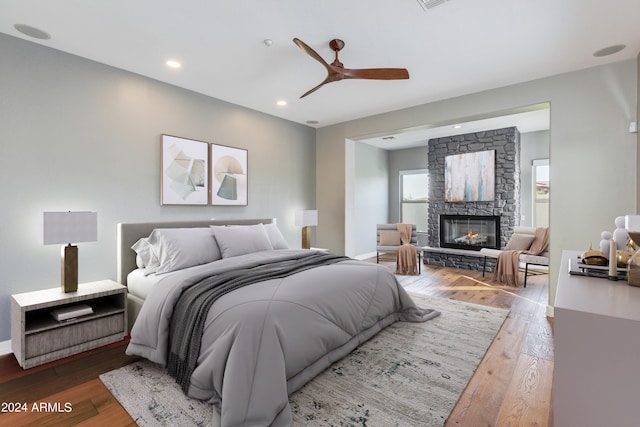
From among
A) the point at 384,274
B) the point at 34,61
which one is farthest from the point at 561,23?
the point at 34,61

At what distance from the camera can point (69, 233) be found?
259 cm

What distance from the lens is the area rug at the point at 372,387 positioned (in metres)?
1.77

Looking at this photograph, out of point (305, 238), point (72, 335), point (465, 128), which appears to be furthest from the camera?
point (465, 128)

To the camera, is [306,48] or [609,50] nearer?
[306,48]

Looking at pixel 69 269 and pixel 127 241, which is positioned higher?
pixel 127 241

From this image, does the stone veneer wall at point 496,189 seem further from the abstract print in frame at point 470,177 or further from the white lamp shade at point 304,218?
the white lamp shade at point 304,218

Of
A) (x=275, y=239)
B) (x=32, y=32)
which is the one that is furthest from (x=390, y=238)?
(x=32, y=32)

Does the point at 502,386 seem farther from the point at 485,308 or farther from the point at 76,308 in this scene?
the point at 76,308

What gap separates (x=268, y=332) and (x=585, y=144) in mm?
3676

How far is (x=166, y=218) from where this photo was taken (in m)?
3.68

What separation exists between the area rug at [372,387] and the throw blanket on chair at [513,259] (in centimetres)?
226

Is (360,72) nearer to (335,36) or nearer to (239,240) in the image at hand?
(335,36)

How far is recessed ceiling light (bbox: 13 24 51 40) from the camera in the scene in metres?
2.50

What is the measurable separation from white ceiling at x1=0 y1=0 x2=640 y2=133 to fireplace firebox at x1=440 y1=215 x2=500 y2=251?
3103 millimetres
